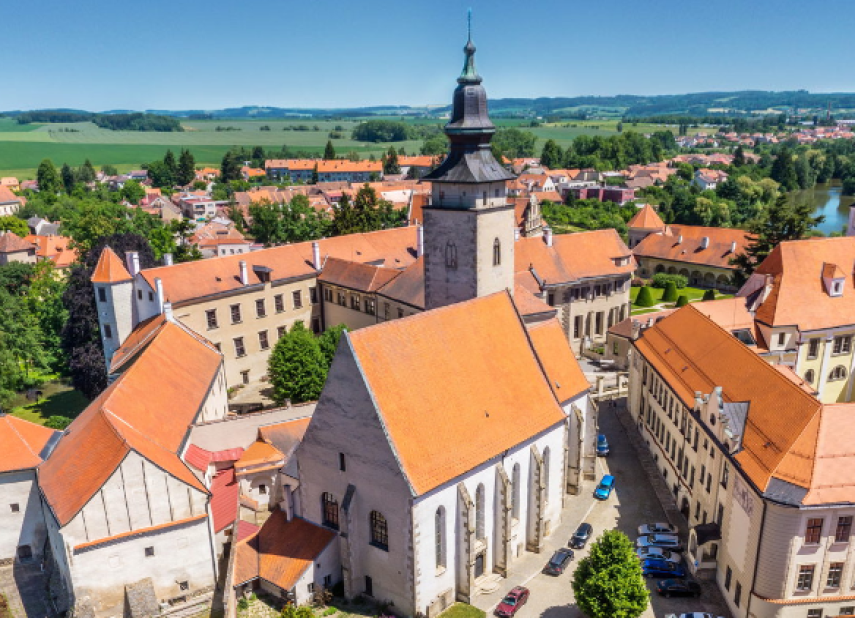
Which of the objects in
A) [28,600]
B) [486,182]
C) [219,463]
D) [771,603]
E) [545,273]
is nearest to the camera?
[771,603]

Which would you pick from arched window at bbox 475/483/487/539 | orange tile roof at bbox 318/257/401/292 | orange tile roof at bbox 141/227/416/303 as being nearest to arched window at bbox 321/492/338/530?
arched window at bbox 475/483/487/539

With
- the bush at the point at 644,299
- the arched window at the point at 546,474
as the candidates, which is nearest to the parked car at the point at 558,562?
the arched window at the point at 546,474

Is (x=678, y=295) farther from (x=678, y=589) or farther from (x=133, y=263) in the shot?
(x=133, y=263)

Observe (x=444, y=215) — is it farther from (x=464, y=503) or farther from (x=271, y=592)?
(x=271, y=592)

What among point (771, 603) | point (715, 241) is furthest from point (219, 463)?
point (715, 241)

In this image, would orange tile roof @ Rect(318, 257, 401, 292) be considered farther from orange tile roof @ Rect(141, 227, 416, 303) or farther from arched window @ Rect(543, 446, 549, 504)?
arched window @ Rect(543, 446, 549, 504)

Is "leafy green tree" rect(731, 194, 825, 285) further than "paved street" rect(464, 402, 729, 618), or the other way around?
"leafy green tree" rect(731, 194, 825, 285)

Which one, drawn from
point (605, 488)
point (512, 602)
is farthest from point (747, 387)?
point (512, 602)

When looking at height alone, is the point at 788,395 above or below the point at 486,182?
below
